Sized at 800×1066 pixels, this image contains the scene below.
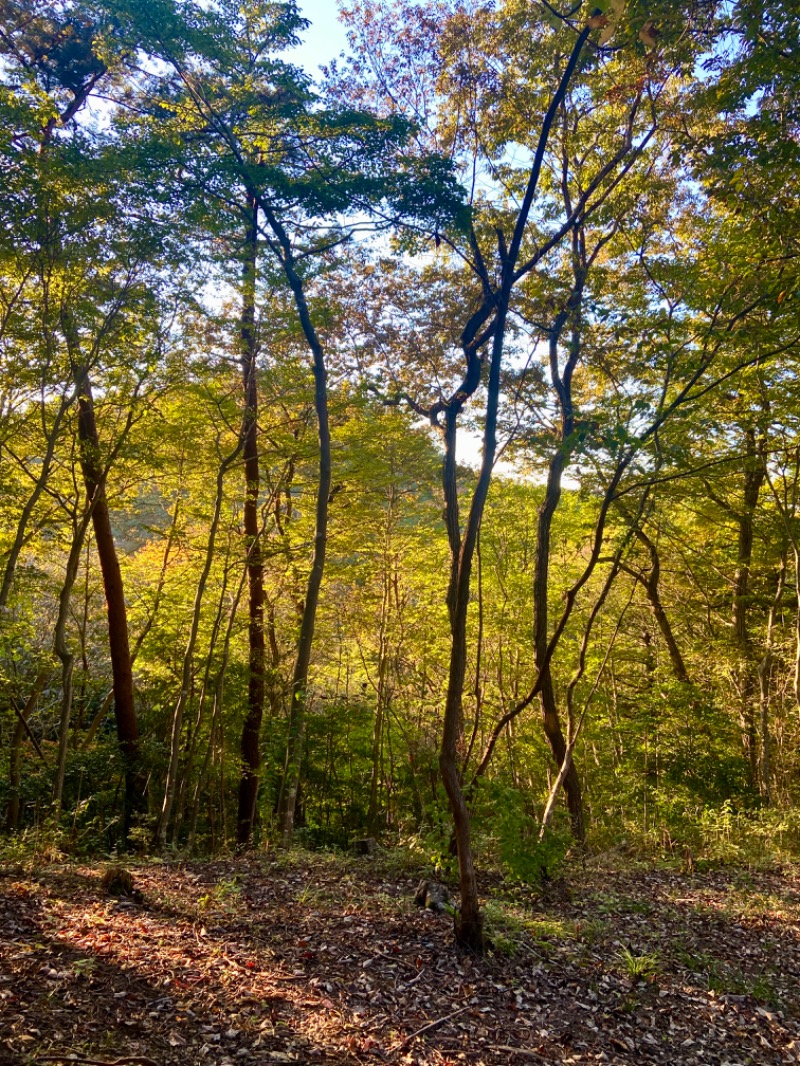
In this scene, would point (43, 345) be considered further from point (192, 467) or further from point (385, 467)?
point (385, 467)

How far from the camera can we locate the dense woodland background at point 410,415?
18.1ft

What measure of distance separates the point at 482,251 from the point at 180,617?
24.4 feet

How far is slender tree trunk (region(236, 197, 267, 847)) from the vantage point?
8.84m

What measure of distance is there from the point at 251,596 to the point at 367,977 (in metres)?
7.20

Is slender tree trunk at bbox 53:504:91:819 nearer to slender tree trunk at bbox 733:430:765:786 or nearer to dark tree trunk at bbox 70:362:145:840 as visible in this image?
dark tree trunk at bbox 70:362:145:840

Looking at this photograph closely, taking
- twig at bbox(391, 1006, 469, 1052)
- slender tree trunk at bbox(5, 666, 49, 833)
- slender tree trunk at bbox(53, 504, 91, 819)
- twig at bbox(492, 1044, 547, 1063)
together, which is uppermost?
slender tree trunk at bbox(53, 504, 91, 819)

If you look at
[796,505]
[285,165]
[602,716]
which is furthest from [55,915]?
[602,716]

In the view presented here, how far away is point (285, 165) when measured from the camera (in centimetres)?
581

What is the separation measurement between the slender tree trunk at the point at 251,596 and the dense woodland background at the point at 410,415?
65 millimetres

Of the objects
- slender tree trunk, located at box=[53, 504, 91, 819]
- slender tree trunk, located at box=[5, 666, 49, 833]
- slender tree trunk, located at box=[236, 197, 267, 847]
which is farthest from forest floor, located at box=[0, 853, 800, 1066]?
slender tree trunk, located at box=[5, 666, 49, 833]

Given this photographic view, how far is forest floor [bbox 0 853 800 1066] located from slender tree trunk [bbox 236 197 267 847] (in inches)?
168

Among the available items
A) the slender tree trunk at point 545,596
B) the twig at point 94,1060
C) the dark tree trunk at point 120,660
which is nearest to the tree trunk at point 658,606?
the slender tree trunk at point 545,596

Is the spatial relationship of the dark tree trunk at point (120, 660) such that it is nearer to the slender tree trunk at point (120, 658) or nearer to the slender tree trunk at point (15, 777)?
the slender tree trunk at point (120, 658)

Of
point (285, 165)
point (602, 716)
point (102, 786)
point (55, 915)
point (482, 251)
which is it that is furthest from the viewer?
point (602, 716)
